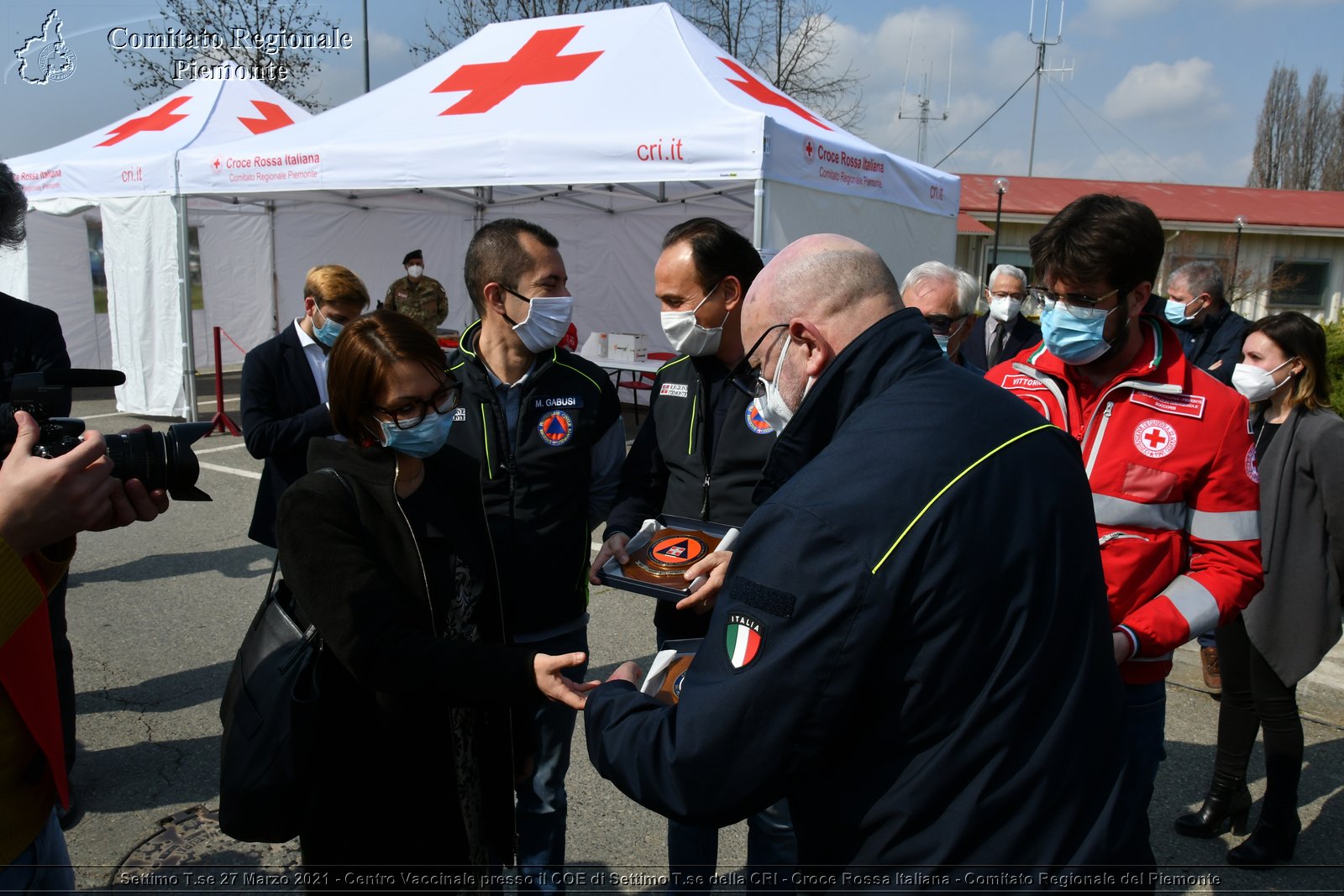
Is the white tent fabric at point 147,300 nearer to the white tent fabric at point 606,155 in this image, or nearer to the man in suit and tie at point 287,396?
the white tent fabric at point 606,155

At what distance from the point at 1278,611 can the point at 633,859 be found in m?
2.39

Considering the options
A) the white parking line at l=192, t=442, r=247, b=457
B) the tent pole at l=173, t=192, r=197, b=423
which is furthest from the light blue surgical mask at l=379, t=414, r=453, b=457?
the tent pole at l=173, t=192, r=197, b=423

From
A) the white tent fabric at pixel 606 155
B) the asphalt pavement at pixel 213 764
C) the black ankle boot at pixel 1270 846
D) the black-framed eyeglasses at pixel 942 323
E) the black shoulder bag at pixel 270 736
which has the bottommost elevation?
→ the asphalt pavement at pixel 213 764

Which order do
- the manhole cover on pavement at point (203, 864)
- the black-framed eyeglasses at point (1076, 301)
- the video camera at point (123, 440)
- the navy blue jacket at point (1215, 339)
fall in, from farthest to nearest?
the navy blue jacket at point (1215, 339) < the manhole cover on pavement at point (203, 864) < the black-framed eyeglasses at point (1076, 301) < the video camera at point (123, 440)

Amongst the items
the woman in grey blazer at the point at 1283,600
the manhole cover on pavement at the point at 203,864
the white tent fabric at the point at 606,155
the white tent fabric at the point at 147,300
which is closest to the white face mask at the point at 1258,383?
the woman in grey blazer at the point at 1283,600

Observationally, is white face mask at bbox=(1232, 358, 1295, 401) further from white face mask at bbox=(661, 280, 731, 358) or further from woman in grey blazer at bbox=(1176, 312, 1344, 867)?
white face mask at bbox=(661, 280, 731, 358)

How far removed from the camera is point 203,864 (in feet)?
9.66

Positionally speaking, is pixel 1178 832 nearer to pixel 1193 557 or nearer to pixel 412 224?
pixel 1193 557

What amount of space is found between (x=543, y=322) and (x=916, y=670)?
187cm

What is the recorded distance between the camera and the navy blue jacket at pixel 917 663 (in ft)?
3.84

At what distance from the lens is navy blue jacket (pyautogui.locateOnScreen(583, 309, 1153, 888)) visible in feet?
3.84

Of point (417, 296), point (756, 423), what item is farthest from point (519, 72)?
point (756, 423)

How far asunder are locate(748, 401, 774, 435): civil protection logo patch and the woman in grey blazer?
1830mm

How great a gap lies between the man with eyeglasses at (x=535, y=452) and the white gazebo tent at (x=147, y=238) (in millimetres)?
9473
